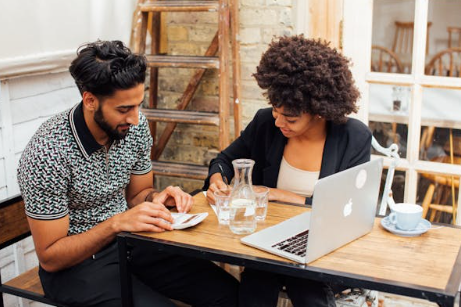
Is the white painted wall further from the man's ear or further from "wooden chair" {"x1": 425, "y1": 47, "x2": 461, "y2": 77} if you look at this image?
"wooden chair" {"x1": 425, "y1": 47, "x2": 461, "y2": 77}

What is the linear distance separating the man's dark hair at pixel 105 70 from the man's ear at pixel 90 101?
0.05ft

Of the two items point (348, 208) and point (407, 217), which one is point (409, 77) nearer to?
point (407, 217)

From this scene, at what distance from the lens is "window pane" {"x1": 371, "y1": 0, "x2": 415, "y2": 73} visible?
121 inches

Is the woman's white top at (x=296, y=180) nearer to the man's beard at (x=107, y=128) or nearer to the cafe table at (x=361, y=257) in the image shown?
the cafe table at (x=361, y=257)

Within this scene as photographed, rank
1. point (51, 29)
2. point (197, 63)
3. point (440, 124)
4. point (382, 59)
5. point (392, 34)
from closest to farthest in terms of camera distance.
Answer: point (51, 29) < point (440, 124) < point (197, 63) < point (382, 59) < point (392, 34)

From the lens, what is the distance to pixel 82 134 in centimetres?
213

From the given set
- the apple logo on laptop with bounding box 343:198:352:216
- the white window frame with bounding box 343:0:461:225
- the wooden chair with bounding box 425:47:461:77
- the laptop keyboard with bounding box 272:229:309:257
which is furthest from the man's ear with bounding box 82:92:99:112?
the wooden chair with bounding box 425:47:461:77

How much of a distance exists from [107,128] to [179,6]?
4.00ft

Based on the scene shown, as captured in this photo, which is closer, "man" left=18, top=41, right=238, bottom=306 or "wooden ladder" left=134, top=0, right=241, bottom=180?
"man" left=18, top=41, right=238, bottom=306

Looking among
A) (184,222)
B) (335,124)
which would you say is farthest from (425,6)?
(184,222)

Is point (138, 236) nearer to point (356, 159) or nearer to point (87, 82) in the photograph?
point (87, 82)

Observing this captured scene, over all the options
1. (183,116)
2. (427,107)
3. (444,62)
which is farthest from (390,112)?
(183,116)

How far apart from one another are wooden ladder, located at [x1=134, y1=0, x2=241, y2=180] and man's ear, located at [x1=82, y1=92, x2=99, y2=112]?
3.44ft

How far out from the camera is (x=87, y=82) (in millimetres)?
2086
